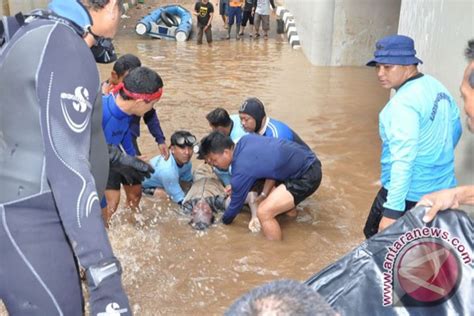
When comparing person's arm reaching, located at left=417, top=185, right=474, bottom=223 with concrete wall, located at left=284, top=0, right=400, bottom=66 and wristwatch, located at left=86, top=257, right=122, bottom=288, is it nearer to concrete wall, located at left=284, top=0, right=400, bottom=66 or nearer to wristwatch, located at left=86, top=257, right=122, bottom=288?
wristwatch, located at left=86, top=257, right=122, bottom=288

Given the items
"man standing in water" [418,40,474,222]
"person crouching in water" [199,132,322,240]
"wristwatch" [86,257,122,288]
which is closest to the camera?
"wristwatch" [86,257,122,288]

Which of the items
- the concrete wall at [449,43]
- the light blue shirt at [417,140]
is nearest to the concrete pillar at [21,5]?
the concrete wall at [449,43]

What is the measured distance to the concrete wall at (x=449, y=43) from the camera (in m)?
4.22

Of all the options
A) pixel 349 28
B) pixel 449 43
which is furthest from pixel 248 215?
pixel 349 28

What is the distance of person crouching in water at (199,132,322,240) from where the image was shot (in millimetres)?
4430

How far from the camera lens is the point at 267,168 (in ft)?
14.8

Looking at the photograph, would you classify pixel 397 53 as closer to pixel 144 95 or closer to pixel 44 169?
pixel 144 95

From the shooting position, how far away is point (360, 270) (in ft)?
7.88

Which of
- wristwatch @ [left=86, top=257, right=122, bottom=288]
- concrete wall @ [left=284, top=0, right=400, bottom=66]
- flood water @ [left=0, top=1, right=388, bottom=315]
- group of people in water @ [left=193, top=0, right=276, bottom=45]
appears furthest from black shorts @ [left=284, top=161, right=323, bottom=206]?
group of people in water @ [left=193, top=0, right=276, bottom=45]

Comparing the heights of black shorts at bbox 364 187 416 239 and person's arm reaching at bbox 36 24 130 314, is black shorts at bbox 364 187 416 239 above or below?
below

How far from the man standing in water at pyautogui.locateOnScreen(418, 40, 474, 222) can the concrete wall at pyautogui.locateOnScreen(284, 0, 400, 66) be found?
33.4 ft

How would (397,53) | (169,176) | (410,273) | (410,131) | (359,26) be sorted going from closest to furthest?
1. (410,273)
2. (410,131)
3. (397,53)
4. (169,176)
5. (359,26)

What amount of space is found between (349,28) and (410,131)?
974cm

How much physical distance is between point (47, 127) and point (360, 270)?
1419 millimetres
